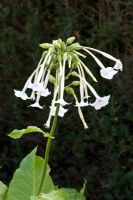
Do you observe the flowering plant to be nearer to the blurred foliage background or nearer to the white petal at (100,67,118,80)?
the white petal at (100,67,118,80)

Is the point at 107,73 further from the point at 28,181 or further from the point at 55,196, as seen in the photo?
the point at 28,181

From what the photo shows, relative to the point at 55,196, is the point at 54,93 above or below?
above

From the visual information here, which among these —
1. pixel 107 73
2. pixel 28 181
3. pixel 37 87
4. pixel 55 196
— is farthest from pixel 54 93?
pixel 28 181

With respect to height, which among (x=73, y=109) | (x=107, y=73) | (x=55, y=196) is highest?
(x=107, y=73)

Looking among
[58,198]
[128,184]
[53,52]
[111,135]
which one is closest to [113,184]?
[128,184]

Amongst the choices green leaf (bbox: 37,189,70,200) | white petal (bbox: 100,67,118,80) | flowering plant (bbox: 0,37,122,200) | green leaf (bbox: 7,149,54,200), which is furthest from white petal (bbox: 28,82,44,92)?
green leaf (bbox: 7,149,54,200)

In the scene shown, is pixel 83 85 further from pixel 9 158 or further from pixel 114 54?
pixel 9 158
